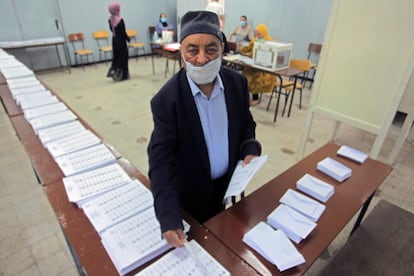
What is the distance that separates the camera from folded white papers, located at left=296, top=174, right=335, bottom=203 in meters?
1.27

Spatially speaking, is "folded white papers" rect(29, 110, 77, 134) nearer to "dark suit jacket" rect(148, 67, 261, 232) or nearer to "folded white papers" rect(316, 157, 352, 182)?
"dark suit jacket" rect(148, 67, 261, 232)

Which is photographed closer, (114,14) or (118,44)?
(114,14)

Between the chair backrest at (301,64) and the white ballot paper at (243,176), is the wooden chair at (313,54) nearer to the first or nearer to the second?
the chair backrest at (301,64)

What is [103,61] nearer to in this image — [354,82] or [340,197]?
[354,82]

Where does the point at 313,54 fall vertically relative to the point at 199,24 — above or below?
below

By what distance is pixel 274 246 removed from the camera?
993 millimetres

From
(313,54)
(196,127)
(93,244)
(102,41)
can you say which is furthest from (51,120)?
(102,41)

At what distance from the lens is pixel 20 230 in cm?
203

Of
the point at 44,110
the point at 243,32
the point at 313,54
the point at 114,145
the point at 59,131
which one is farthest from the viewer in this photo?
the point at 243,32

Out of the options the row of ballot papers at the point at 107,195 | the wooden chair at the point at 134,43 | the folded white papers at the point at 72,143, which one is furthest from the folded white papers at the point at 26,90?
the wooden chair at the point at 134,43

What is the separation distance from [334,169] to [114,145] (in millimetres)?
2620

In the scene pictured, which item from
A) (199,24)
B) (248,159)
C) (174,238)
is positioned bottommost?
(174,238)

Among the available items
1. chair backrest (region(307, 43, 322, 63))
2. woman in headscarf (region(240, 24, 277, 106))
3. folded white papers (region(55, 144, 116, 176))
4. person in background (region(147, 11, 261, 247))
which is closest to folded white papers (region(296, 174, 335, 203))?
person in background (region(147, 11, 261, 247))

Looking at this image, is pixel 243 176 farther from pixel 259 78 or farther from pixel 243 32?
pixel 243 32
